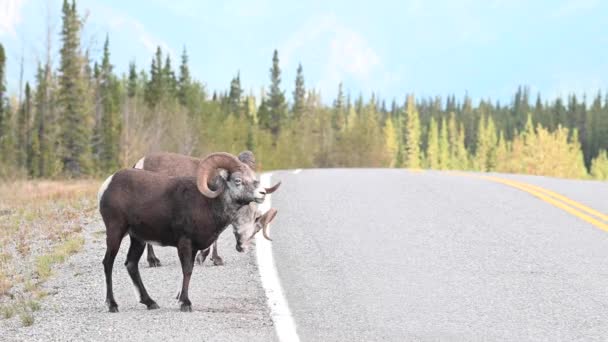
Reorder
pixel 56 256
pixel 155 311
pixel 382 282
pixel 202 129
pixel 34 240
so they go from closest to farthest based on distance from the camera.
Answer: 1. pixel 155 311
2. pixel 382 282
3. pixel 56 256
4. pixel 34 240
5. pixel 202 129

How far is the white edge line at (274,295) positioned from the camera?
5.44 meters

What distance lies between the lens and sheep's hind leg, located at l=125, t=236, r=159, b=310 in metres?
6.11

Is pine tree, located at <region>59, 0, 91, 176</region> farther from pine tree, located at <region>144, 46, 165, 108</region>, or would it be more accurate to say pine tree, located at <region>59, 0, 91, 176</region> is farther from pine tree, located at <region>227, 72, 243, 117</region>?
pine tree, located at <region>227, 72, 243, 117</region>

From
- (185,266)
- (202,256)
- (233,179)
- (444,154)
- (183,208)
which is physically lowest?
(202,256)

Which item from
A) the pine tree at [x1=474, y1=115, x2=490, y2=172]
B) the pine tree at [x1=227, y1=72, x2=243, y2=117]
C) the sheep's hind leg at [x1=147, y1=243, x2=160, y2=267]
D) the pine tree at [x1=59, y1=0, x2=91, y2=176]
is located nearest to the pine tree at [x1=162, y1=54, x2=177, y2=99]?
the pine tree at [x1=227, y1=72, x2=243, y2=117]

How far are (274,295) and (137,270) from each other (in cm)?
119

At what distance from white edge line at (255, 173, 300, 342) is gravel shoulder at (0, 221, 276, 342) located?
0.22 ft

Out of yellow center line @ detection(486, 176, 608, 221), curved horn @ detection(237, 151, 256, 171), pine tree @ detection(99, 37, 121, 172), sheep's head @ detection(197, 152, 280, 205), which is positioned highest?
pine tree @ detection(99, 37, 121, 172)

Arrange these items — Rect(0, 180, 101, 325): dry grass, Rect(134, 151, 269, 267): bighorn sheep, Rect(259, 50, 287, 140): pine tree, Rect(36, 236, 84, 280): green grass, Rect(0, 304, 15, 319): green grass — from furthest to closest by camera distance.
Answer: Rect(259, 50, 287, 140): pine tree
Rect(36, 236, 84, 280): green grass
Rect(134, 151, 269, 267): bighorn sheep
Rect(0, 180, 101, 325): dry grass
Rect(0, 304, 15, 319): green grass

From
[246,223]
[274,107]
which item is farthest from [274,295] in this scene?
[274,107]

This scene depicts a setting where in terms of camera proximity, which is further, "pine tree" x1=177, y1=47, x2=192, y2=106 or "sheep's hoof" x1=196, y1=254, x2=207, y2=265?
"pine tree" x1=177, y1=47, x2=192, y2=106

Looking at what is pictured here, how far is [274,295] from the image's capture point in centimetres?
662

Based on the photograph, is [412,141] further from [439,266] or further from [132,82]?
[439,266]

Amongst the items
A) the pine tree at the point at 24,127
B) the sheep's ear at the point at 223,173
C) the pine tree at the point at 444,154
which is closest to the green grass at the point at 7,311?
the sheep's ear at the point at 223,173
